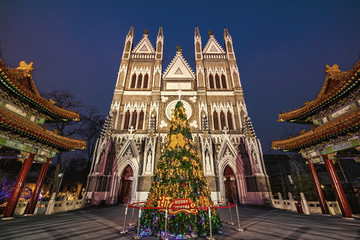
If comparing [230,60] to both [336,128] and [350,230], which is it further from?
[350,230]

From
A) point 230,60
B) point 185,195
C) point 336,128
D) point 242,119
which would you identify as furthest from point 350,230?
point 230,60

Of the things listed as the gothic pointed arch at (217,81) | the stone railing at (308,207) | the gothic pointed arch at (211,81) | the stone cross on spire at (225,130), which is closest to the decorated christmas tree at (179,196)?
the stone railing at (308,207)

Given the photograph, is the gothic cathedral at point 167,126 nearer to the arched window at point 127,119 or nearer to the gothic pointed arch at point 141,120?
the gothic pointed arch at point 141,120

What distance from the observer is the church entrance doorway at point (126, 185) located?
13.6 m

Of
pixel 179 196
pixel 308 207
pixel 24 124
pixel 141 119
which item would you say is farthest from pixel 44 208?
pixel 308 207

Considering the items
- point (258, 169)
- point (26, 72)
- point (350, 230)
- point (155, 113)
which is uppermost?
point (155, 113)

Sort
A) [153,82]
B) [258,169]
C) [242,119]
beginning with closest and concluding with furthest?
[258,169], [242,119], [153,82]

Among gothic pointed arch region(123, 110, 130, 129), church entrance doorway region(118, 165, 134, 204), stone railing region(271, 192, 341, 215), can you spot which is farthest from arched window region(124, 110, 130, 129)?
stone railing region(271, 192, 341, 215)

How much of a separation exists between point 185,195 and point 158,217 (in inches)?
40.5

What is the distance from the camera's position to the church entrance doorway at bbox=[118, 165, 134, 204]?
44.7 feet

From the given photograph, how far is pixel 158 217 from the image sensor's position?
4.32m

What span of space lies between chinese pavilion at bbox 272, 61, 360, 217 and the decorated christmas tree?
6.48m

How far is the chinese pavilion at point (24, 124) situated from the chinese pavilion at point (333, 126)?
13022 mm

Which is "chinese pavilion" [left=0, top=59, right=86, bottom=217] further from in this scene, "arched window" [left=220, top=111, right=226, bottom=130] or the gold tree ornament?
"arched window" [left=220, top=111, right=226, bottom=130]
